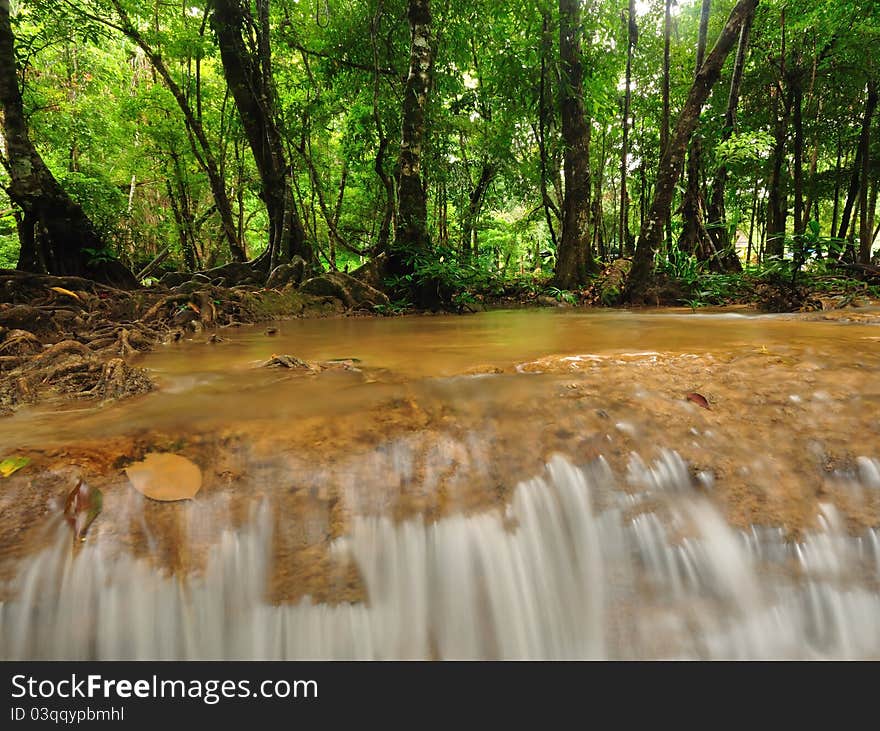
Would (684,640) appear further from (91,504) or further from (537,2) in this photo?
(537,2)

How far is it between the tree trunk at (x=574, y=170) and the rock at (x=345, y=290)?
3.74 meters

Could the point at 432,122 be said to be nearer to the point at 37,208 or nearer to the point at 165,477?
the point at 37,208

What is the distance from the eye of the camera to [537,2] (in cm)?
704

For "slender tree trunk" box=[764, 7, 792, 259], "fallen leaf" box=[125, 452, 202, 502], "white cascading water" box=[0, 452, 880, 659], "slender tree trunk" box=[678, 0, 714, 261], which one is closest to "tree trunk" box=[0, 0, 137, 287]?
"fallen leaf" box=[125, 452, 202, 502]

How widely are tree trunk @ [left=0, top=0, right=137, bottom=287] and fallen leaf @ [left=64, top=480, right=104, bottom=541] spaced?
4.78 metres

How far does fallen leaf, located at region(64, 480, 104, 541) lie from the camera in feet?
4.22

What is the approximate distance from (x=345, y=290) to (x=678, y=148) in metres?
4.73

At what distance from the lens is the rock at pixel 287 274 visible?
6.48 m

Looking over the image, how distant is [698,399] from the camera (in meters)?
1.95

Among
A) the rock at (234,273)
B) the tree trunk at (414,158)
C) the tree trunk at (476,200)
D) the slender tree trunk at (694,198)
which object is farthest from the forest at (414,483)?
the tree trunk at (476,200)

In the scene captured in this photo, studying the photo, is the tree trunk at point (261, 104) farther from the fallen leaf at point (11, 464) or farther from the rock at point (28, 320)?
the fallen leaf at point (11, 464)

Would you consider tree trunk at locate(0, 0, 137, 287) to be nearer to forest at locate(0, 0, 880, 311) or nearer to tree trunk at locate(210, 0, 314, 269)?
forest at locate(0, 0, 880, 311)

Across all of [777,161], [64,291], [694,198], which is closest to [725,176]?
[777,161]
